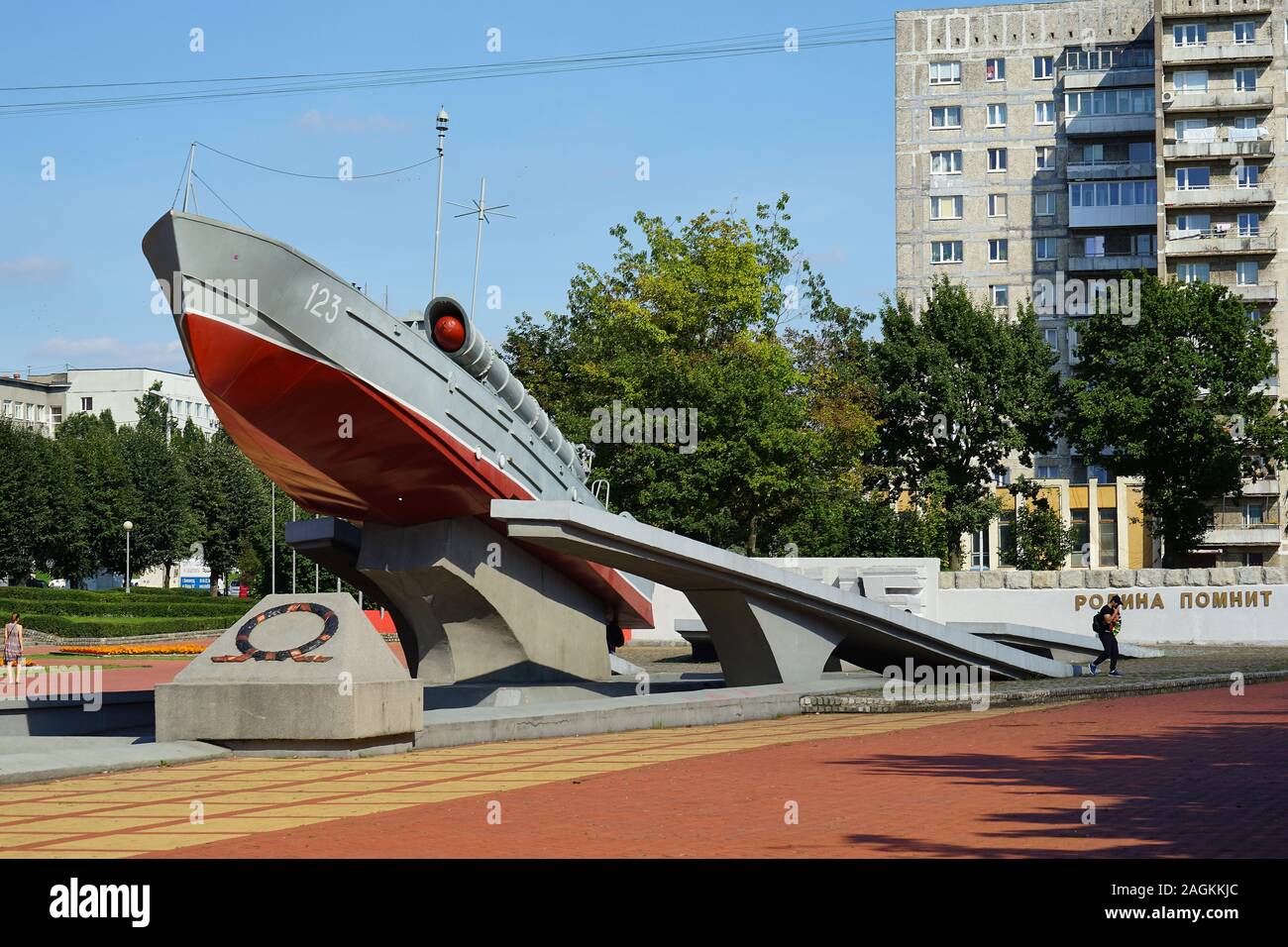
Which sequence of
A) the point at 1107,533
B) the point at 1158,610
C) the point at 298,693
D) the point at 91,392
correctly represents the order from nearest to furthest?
the point at 298,693 < the point at 1158,610 < the point at 1107,533 < the point at 91,392

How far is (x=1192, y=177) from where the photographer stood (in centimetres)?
7069

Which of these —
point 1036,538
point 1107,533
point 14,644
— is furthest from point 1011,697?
point 1107,533

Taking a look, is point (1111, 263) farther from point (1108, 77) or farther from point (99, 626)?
point (99, 626)

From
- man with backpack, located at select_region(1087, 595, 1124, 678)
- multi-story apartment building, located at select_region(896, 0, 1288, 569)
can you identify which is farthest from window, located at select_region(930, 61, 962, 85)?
man with backpack, located at select_region(1087, 595, 1124, 678)

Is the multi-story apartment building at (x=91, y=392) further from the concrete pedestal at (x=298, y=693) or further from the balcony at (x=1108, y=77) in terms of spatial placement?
the concrete pedestal at (x=298, y=693)

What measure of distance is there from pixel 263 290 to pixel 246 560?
77.6 meters

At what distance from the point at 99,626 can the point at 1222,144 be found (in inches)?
2130

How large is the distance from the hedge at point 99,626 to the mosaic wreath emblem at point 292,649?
35.5 metres

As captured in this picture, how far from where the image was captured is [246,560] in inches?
3728

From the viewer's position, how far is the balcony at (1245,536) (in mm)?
66250

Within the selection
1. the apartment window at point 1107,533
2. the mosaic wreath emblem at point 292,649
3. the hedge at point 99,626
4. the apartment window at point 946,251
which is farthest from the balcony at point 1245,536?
the mosaic wreath emblem at point 292,649

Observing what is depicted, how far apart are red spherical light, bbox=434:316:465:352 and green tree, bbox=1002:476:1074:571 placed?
40382mm

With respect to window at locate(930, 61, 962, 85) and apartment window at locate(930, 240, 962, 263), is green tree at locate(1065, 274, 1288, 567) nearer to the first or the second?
apartment window at locate(930, 240, 962, 263)

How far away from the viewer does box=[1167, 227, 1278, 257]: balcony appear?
68750mm
